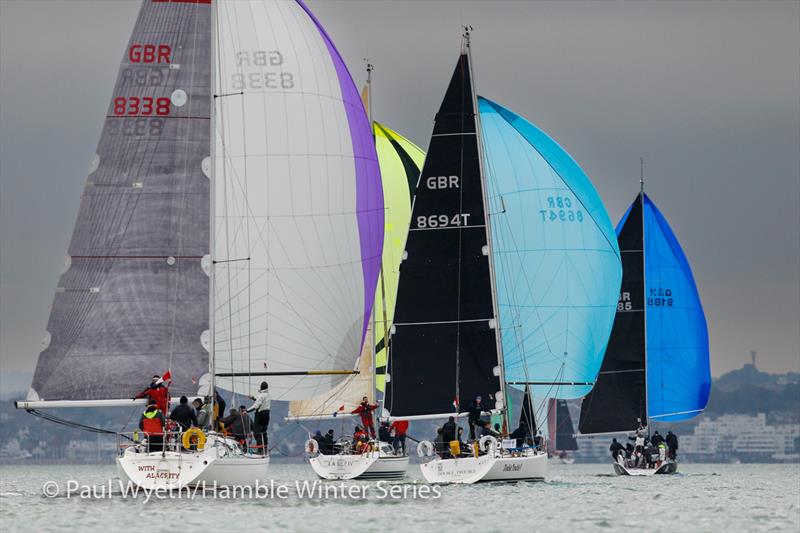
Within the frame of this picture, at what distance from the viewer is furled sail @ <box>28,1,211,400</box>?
3047 cm

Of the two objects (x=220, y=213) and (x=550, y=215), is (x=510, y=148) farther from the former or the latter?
(x=220, y=213)

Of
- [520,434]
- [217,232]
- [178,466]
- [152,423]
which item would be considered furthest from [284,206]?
[520,434]

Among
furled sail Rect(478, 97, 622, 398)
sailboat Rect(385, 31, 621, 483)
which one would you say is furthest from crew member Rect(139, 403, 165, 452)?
furled sail Rect(478, 97, 622, 398)

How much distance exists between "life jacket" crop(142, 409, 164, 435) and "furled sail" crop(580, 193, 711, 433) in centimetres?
2564

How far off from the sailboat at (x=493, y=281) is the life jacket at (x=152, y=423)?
8.34 meters

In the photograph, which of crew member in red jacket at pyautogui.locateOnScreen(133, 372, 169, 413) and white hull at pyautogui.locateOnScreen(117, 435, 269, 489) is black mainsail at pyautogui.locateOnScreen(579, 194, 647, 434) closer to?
white hull at pyautogui.locateOnScreen(117, 435, 269, 489)

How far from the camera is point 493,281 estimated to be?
38.2 meters

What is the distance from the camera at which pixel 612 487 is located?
141ft

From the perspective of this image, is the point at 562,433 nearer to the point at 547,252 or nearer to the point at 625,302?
the point at 625,302

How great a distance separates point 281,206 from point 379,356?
12.9 meters

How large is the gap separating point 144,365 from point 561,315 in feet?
55.6

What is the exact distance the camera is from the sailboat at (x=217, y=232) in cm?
3048

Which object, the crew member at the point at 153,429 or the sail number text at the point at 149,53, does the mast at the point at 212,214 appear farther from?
the crew member at the point at 153,429

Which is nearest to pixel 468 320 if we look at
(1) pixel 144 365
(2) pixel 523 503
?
(2) pixel 523 503
